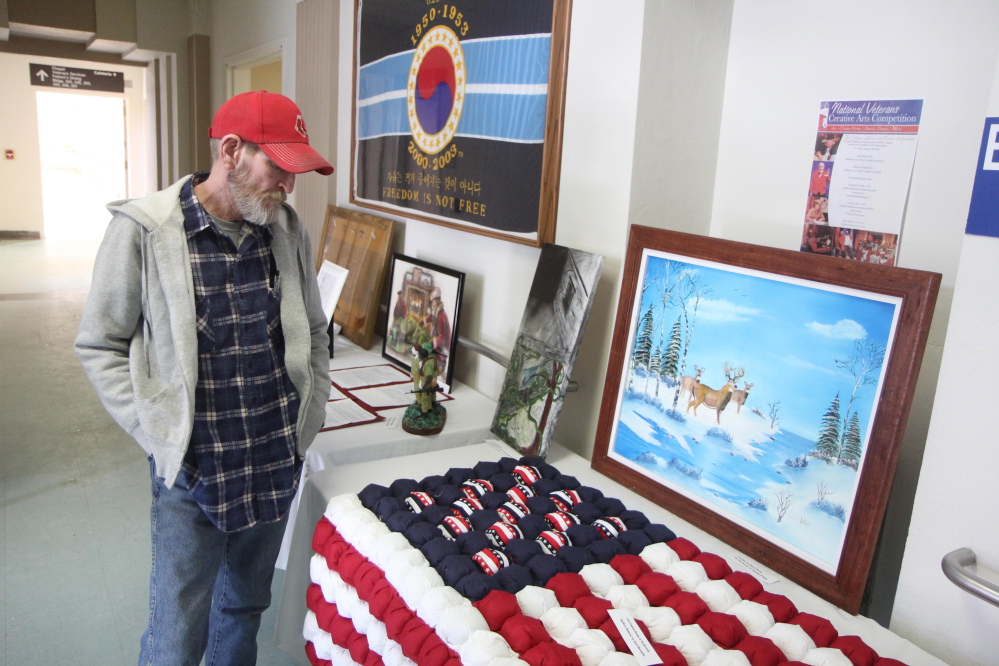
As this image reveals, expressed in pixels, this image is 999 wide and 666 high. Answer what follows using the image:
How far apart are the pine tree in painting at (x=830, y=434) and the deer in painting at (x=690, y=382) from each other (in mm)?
333

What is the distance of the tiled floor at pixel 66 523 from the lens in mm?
2299

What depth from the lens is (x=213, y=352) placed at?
5.16 ft

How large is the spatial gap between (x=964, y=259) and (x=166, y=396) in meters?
1.59

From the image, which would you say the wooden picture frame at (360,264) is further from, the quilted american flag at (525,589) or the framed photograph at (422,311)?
the quilted american flag at (525,589)

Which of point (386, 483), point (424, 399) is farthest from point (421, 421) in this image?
point (386, 483)

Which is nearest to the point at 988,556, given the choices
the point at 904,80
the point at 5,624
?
the point at 904,80

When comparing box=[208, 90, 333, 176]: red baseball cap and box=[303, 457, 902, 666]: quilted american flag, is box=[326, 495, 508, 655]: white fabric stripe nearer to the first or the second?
box=[303, 457, 902, 666]: quilted american flag

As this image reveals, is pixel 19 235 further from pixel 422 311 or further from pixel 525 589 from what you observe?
pixel 525 589

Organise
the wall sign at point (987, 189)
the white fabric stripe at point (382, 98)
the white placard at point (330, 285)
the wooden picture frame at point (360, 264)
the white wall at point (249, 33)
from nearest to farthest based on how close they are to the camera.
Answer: the wall sign at point (987, 189) → the white placard at point (330, 285) → the white fabric stripe at point (382, 98) → the wooden picture frame at point (360, 264) → the white wall at point (249, 33)

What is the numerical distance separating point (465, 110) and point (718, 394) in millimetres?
1529

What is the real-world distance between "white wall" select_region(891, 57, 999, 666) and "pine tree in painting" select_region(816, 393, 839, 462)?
0.57 feet

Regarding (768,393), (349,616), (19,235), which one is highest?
(768,393)

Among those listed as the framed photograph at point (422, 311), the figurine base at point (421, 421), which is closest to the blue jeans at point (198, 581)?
the figurine base at point (421, 421)

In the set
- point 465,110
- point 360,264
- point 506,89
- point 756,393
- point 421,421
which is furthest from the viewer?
point 360,264
